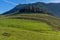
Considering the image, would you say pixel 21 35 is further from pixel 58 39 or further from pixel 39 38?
pixel 58 39

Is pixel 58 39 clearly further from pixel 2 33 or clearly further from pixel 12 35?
pixel 2 33

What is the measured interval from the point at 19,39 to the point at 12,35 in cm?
A: 542

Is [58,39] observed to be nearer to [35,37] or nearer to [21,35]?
[35,37]

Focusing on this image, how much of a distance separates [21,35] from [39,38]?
6.63 m

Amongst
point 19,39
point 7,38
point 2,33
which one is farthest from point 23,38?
point 2,33

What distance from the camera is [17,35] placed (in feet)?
190

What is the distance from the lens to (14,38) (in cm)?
5388

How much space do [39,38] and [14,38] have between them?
8542mm

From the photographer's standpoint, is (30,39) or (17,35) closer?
(30,39)

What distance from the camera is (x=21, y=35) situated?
57969 millimetres

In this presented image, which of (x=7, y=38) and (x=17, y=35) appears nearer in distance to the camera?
(x=7, y=38)

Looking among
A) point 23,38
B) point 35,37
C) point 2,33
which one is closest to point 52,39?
point 35,37

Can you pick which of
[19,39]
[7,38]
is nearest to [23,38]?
[19,39]

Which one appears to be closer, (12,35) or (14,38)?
(14,38)
